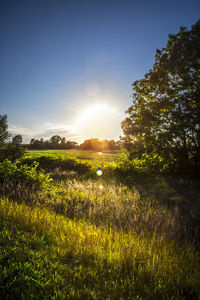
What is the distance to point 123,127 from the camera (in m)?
12.1

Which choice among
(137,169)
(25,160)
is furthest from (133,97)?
(25,160)

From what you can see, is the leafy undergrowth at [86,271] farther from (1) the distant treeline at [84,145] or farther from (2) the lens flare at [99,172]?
(1) the distant treeline at [84,145]

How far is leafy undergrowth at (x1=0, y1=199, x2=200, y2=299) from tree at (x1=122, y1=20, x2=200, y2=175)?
26.6 feet

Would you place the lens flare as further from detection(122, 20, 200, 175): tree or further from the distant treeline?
the distant treeline

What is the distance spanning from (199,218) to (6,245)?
686 cm

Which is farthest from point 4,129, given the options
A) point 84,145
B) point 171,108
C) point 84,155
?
point 84,145

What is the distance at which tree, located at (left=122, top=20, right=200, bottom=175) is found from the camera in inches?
374

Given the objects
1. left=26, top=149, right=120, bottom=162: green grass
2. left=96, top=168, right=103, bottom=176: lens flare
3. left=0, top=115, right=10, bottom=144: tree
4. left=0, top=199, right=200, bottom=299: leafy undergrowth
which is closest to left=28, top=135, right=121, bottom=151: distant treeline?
left=26, top=149, right=120, bottom=162: green grass

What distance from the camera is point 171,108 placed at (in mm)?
10305

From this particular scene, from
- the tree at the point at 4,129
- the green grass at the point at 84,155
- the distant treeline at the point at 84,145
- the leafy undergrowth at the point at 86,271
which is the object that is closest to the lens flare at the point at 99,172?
the green grass at the point at 84,155

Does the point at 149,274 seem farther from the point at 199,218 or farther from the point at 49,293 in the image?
the point at 199,218

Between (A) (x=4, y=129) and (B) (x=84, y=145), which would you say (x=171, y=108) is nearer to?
(A) (x=4, y=129)

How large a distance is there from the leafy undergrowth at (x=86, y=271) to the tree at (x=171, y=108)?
320 inches

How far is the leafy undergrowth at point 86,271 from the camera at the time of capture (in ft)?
6.18
